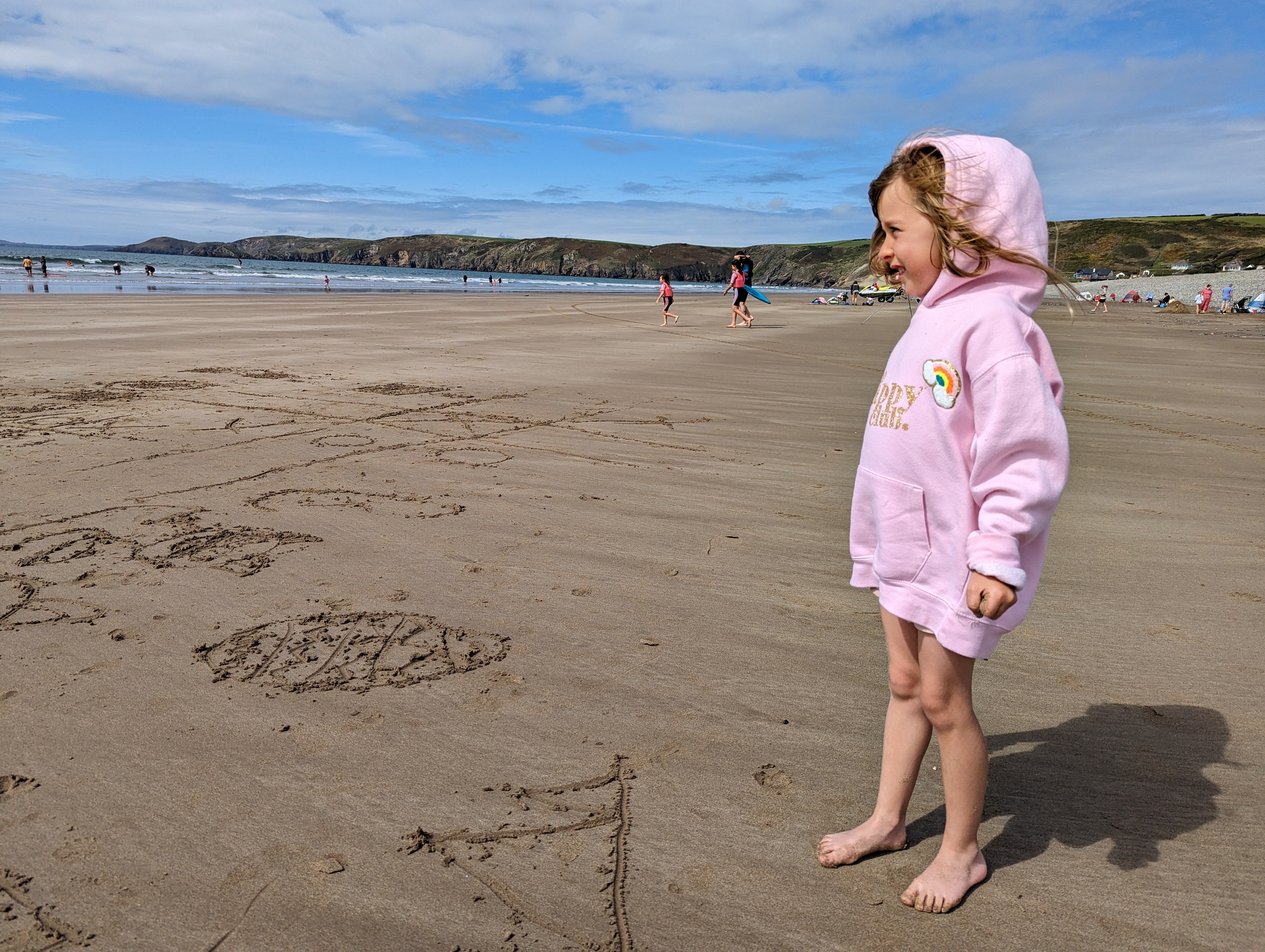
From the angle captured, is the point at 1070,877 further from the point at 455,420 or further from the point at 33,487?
the point at 455,420

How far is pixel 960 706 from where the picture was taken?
1.86 metres

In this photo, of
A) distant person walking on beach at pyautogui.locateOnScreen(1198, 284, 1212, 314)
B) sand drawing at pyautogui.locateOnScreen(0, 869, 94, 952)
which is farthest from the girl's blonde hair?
distant person walking on beach at pyautogui.locateOnScreen(1198, 284, 1212, 314)

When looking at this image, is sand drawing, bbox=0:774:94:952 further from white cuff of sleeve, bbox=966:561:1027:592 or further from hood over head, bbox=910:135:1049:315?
hood over head, bbox=910:135:1049:315

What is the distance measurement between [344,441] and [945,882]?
5.21 m

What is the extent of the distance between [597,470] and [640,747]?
3.11m

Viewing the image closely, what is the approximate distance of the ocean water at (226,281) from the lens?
32.9m

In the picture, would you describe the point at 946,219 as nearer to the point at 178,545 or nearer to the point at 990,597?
the point at 990,597

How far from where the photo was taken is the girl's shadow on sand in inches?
84.4

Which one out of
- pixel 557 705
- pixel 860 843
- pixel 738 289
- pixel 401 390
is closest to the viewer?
pixel 860 843

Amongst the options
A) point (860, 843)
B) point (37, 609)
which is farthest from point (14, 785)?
point (860, 843)

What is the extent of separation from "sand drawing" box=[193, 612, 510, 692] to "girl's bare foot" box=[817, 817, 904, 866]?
1.33 metres

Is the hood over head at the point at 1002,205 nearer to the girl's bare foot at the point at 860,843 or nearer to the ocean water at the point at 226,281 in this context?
the girl's bare foot at the point at 860,843

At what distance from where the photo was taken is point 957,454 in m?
1.77

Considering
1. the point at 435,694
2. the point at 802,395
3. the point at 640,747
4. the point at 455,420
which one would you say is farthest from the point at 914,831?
the point at 802,395
